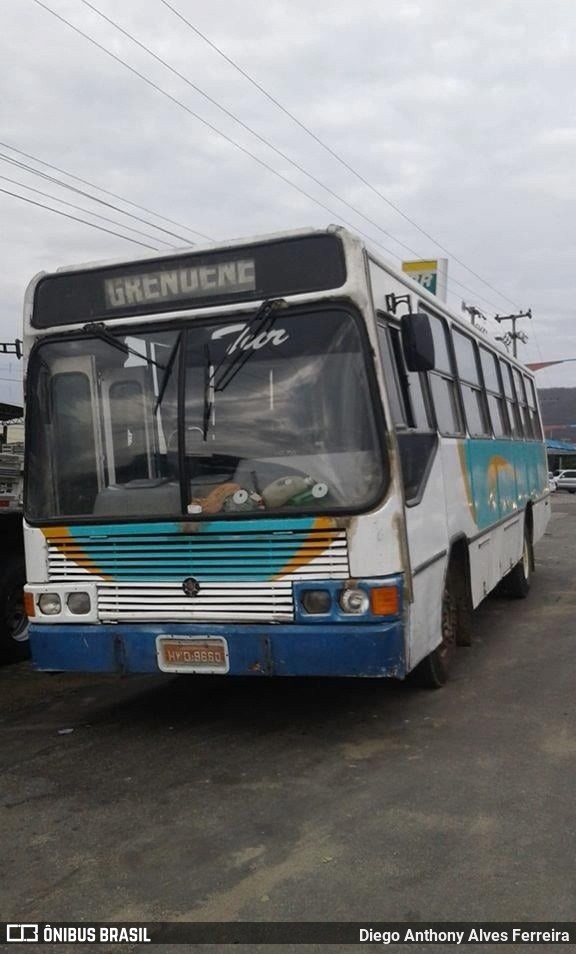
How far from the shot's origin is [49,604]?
5.66m

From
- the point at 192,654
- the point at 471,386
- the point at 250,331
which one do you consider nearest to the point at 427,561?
the point at 192,654

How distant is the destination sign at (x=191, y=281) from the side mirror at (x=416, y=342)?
59 cm

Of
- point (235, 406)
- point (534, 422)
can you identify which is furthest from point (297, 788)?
point (534, 422)

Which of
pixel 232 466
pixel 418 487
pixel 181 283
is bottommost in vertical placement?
pixel 418 487

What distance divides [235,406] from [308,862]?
102 inches

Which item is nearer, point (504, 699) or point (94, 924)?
point (94, 924)

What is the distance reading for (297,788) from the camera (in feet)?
15.6

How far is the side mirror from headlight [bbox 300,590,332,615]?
1515 mm

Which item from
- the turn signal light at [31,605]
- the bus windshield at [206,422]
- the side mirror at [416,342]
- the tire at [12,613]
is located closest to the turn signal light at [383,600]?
the bus windshield at [206,422]

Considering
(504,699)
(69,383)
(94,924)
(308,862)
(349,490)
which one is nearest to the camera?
(94,924)

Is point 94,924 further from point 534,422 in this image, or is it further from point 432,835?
point 534,422

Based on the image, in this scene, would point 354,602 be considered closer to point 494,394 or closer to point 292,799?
point 292,799

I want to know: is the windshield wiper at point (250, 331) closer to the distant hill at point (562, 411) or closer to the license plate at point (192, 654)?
the license plate at point (192, 654)

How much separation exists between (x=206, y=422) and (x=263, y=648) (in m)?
1.36
